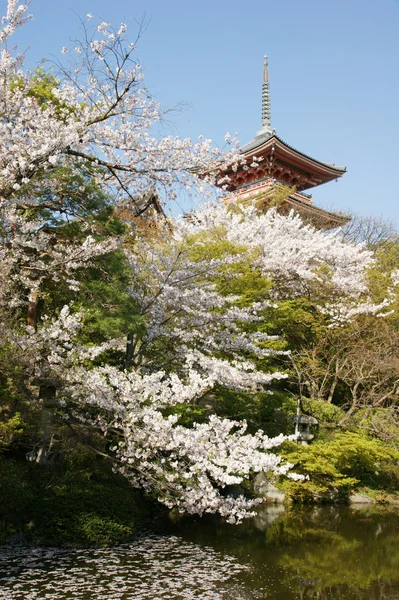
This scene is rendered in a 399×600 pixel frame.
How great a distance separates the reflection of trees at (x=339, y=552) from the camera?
21.8 ft

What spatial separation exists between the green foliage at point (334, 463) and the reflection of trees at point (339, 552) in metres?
0.60

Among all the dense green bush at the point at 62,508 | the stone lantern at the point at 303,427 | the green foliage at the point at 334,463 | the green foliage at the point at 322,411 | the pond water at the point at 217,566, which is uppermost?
the green foliage at the point at 322,411

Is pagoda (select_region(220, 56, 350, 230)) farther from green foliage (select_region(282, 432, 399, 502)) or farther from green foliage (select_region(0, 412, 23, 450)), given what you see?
green foliage (select_region(0, 412, 23, 450))

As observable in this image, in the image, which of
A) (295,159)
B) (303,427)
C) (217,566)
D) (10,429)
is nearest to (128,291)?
(10,429)

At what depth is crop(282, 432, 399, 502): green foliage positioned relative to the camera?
450 inches

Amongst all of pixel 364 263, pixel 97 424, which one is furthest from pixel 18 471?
pixel 364 263

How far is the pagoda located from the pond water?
1510 centimetres

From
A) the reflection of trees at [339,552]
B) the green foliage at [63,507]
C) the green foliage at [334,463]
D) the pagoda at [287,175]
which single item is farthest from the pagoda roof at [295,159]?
the green foliage at [63,507]

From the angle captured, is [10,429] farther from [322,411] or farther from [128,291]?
[322,411]

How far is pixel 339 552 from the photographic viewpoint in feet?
27.3

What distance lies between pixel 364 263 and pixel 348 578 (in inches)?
491

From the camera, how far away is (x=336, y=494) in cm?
1273

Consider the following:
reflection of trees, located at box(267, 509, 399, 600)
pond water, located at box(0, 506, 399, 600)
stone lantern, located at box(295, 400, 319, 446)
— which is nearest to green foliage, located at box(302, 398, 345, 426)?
stone lantern, located at box(295, 400, 319, 446)

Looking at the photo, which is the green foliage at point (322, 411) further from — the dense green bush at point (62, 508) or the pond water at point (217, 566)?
the dense green bush at point (62, 508)
